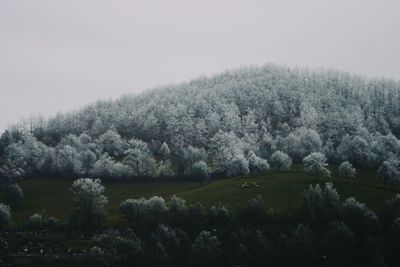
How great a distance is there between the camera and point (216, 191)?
157500 mm

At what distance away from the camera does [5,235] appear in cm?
12850

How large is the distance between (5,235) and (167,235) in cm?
4586

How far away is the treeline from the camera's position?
4070 inches

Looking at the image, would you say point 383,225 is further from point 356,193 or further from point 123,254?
point 123,254

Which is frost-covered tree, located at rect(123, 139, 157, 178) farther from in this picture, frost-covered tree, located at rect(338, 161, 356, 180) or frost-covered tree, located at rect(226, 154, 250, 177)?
frost-covered tree, located at rect(338, 161, 356, 180)

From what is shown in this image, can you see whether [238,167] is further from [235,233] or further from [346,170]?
[235,233]

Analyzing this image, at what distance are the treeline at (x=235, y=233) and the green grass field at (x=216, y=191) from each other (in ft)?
26.3

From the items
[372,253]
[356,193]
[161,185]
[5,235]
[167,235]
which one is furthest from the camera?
[161,185]

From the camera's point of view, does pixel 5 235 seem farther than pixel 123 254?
Yes

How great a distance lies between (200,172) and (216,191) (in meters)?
25.8

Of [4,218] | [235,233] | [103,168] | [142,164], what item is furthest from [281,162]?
[4,218]

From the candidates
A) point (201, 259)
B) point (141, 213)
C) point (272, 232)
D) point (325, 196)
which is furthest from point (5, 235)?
point (325, 196)

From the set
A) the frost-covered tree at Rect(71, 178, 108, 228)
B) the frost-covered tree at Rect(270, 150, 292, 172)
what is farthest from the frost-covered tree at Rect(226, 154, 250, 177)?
the frost-covered tree at Rect(71, 178, 108, 228)

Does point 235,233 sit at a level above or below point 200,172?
above
